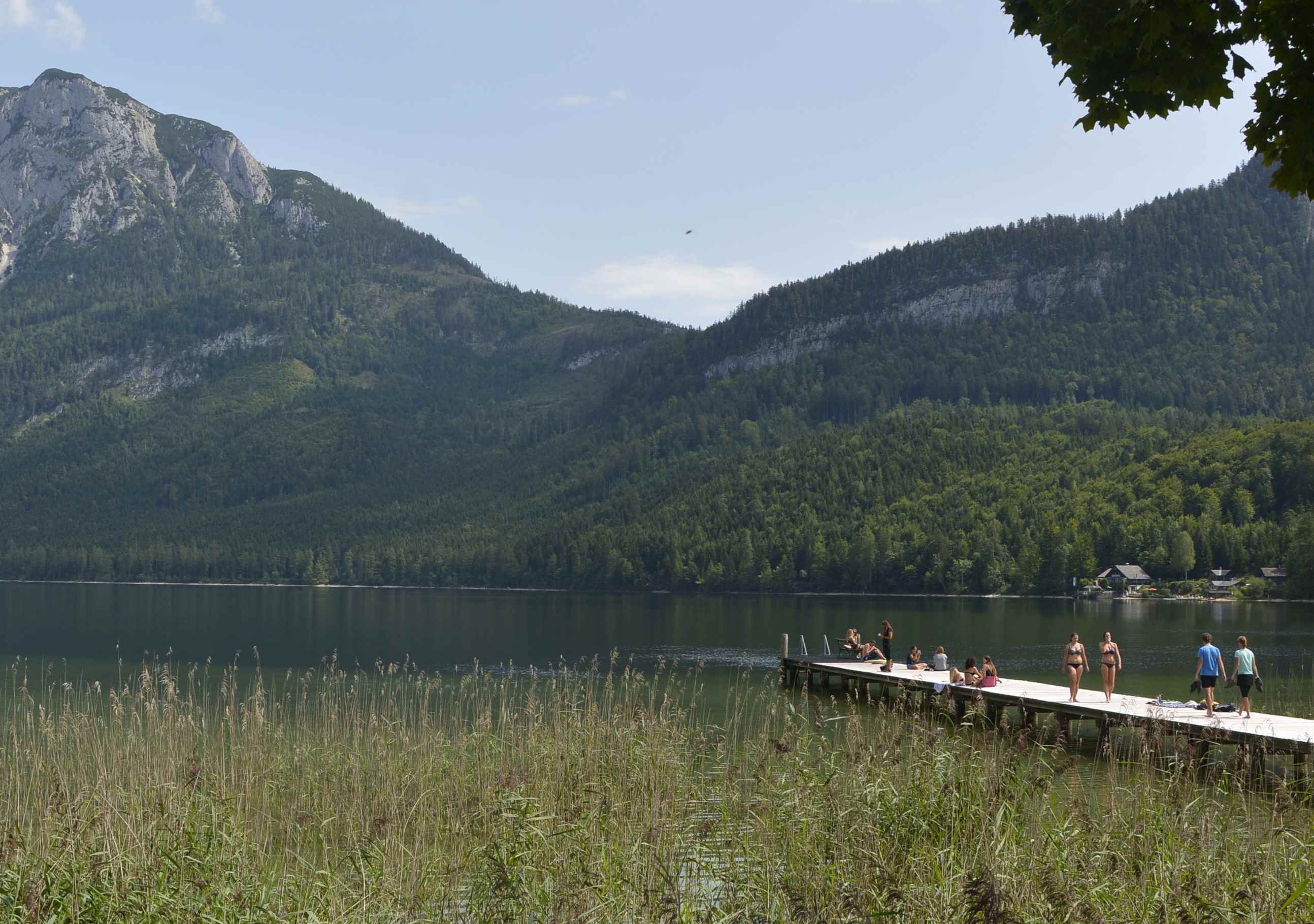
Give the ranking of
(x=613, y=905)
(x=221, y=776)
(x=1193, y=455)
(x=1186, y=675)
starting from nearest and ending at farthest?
1. (x=613, y=905)
2. (x=221, y=776)
3. (x=1186, y=675)
4. (x=1193, y=455)

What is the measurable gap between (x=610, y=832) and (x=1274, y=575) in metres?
101

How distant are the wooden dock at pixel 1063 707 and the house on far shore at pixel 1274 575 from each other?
65.3 metres

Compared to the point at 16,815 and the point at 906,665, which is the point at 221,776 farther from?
the point at 906,665

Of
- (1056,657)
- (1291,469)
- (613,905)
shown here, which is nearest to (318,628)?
(1056,657)

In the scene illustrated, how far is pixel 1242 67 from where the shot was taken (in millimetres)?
7051

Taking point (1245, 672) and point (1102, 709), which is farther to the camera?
point (1102, 709)

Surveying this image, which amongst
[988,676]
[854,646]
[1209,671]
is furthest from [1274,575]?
[1209,671]

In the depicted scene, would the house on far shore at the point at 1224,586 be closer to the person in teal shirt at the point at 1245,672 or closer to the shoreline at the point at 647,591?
the shoreline at the point at 647,591

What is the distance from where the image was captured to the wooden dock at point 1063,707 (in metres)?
19.8

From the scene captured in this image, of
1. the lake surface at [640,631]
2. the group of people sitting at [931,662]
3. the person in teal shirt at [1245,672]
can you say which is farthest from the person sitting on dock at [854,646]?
the person in teal shirt at [1245,672]

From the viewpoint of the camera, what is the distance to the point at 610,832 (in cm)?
1244

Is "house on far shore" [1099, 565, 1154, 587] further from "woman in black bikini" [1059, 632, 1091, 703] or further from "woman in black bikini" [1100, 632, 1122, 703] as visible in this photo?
"woman in black bikini" [1100, 632, 1122, 703]

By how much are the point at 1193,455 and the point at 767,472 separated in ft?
185

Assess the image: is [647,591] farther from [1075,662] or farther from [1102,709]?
[1102,709]
